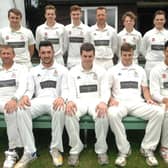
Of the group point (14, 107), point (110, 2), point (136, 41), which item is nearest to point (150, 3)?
point (110, 2)

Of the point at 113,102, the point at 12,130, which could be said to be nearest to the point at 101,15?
the point at 113,102

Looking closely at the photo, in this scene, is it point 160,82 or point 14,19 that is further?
point 14,19

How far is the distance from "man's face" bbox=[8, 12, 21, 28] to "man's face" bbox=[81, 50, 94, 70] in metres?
1.49

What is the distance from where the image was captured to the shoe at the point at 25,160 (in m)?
5.24

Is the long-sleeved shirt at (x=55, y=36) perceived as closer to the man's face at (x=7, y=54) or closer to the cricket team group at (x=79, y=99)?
the cricket team group at (x=79, y=99)

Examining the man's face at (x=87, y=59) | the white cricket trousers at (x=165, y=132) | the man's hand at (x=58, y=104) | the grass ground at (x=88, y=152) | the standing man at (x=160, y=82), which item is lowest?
the grass ground at (x=88, y=152)

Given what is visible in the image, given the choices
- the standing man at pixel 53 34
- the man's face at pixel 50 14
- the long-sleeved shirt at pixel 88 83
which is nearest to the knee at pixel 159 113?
the long-sleeved shirt at pixel 88 83

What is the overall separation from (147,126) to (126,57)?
93cm

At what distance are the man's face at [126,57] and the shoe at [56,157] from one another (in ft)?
4.69

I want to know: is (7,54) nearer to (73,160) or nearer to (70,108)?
(70,108)

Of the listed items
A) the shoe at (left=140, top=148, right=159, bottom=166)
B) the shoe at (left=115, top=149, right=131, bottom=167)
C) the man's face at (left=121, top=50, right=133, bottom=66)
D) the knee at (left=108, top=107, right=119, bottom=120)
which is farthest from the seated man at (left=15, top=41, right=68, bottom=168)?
the shoe at (left=140, top=148, right=159, bottom=166)

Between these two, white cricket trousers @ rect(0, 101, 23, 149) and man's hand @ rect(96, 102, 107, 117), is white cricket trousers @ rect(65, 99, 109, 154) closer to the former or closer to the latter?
man's hand @ rect(96, 102, 107, 117)

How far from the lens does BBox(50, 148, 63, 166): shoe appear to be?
17.5 ft

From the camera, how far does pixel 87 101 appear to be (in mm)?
5742
